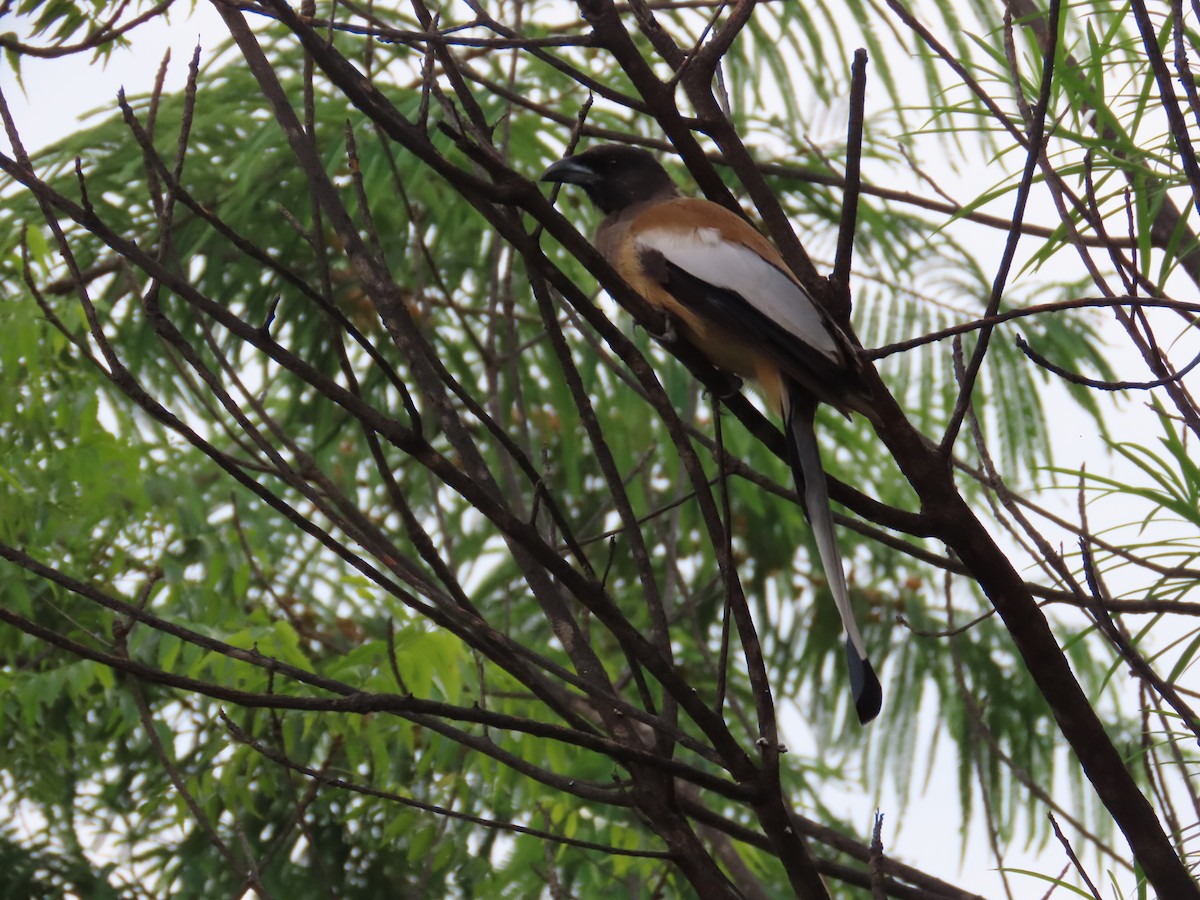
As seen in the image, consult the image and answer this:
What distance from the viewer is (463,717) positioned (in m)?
1.46

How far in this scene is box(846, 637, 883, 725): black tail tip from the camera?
6.45 ft

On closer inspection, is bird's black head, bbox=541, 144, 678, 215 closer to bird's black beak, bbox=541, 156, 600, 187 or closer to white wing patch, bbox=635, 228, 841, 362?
bird's black beak, bbox=541, 156, 600, 187

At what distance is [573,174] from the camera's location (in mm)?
3738

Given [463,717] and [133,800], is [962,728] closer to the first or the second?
[133,800]

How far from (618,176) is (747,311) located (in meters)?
1.10

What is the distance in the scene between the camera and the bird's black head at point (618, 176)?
379 centimetres

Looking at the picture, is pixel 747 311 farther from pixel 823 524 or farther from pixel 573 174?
pixel 573 174

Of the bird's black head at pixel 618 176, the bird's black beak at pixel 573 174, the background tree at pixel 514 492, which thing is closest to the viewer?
the background tree at pixel 514 492

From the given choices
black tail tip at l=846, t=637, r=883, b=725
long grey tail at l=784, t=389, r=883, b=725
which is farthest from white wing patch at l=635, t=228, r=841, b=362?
black tail tip at l=846, t=637, r=883, b=725

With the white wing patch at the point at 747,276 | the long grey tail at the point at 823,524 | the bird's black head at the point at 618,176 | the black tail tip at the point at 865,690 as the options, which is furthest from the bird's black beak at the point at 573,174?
the black tail tip at the point at 865,690

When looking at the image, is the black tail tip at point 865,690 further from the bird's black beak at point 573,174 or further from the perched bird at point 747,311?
the bird's black beak at point 573,174

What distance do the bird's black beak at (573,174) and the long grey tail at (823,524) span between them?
3.61 feet

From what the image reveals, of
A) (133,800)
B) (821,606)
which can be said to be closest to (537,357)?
(821,606)

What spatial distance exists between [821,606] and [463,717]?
4616 mm
